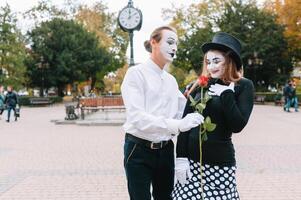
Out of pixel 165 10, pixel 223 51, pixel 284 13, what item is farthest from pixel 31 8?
pixel 223 51

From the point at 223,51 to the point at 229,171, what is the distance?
889 millimetres

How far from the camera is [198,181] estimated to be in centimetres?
331

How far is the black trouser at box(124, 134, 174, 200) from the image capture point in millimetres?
3285

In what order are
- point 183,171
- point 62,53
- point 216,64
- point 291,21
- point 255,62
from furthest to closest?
point 62,53 → point 255,62 → point 291,21 → point 216,64 → point 183,171

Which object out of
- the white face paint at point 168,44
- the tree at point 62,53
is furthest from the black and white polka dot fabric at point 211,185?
the tree at point 62,53

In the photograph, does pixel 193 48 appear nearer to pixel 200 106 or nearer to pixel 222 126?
pixel 222 126

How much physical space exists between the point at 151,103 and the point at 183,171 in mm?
540

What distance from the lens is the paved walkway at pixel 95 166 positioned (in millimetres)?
6320

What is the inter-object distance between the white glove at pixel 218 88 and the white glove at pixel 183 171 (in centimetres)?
52

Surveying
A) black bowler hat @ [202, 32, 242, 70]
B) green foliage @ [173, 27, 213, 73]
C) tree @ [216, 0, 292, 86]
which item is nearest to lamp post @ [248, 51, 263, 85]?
tree @ [216, 0, 292, 86]

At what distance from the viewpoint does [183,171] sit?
10.6 feet

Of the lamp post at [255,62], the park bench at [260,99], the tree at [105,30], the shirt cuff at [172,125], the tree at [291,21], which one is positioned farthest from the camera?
the tree at [105,30]

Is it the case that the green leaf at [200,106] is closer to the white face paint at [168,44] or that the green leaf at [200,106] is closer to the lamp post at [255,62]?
the white face paint at [168,44]

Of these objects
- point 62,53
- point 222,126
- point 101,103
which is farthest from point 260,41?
point 222,126
